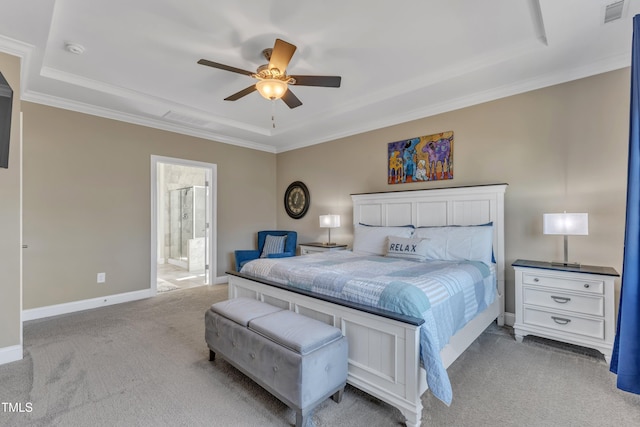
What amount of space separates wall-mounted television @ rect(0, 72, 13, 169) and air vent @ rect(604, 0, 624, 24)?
4.82 meters

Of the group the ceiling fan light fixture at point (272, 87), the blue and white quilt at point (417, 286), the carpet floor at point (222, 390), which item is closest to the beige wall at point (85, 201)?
the carpet floor at point (222, 390)

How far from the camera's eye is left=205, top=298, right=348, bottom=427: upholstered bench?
1.74 meters

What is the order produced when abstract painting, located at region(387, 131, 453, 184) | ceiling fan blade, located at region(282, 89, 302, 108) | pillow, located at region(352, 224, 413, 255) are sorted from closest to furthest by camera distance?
ceiling fan blade, located at region(282, 89, 302, 108), pillow, located at region(352, 224, 413, 255), abstract painting, located at region(387, 131, 453, 184)

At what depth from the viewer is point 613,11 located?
7.15 feet

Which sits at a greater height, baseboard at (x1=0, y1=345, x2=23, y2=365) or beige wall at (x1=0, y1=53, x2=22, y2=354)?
beige wall at (x1=0, y1=53, x2=22, y2=354)

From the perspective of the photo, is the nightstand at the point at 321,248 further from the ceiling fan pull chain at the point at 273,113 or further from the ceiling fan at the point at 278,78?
the ceiling fan at the point at 278,78

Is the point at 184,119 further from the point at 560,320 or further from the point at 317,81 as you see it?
the point at 560,320

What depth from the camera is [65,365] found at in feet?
8.08

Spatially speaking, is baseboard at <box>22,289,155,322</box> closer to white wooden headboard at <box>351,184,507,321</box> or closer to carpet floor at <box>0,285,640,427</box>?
carpet floor at <box>0,285,640,427</box>

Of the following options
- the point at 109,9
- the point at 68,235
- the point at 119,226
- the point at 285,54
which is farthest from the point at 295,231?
the point at 109,9

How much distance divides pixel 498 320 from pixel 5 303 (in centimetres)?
482

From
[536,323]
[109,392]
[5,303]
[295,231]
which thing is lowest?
[109,392]

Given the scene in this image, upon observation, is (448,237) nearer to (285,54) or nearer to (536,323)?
(536,323)

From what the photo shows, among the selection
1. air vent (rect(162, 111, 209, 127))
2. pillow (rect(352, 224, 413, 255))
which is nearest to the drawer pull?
pillow (rect(352, 224, 413, 255))
